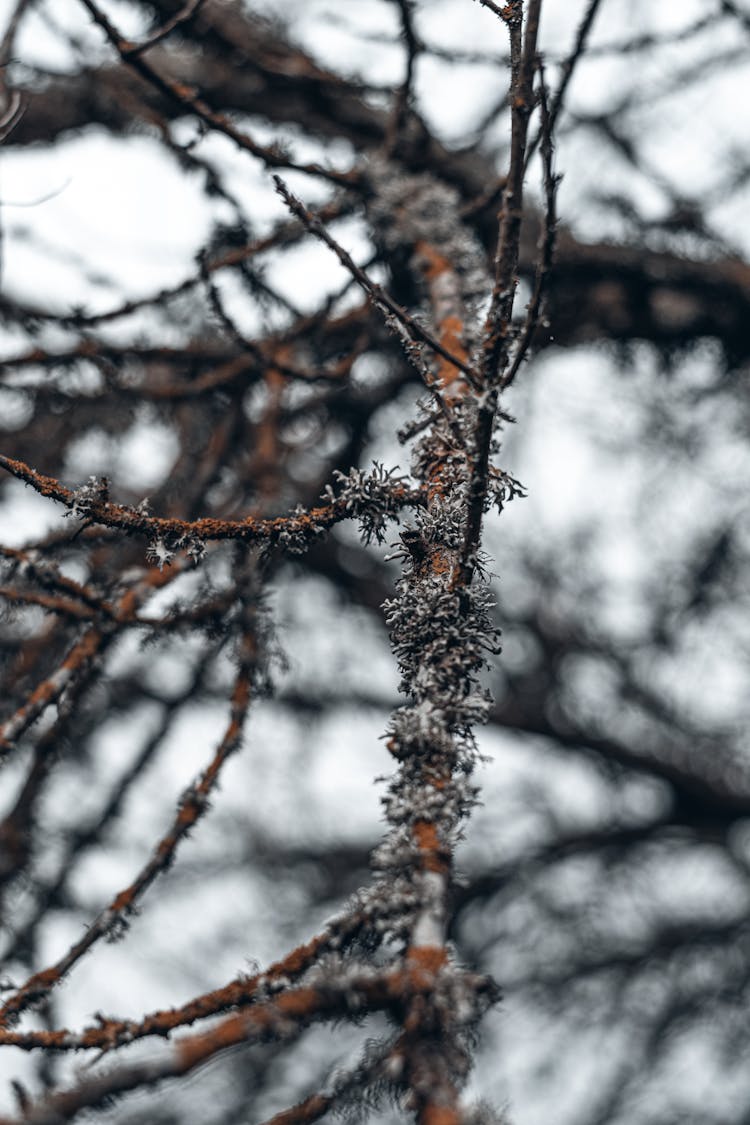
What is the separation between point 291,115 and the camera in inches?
108

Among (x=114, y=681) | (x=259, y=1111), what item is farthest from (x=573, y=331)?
(x=259, y=1111)

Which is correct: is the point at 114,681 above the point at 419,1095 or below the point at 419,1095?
A: above

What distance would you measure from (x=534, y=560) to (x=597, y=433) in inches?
28.5

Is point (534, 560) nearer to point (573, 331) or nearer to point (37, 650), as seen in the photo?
point (573, 331)

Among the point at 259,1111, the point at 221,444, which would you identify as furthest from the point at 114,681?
the point at 259,1111

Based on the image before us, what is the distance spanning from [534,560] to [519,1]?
382 centimetres

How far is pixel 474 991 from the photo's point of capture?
773 mm

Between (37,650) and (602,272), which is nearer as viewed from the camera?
(37,650)

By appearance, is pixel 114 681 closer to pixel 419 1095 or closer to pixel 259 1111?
pixel 259 1111

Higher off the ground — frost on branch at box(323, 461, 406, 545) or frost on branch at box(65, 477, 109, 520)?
frost on branch at box(323, 461, 406, 545)

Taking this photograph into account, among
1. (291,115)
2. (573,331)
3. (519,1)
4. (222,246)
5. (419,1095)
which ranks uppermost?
(291,115)

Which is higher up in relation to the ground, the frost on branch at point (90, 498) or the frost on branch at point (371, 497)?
the frost on branch at point (371, 497)

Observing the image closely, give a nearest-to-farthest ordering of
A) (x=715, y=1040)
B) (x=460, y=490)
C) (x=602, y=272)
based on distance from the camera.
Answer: (x=460, y=490), (x=602, y=272), (x=715, y=1040)

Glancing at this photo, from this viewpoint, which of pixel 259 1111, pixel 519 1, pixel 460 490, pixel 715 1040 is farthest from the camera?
pixel 715 1040
